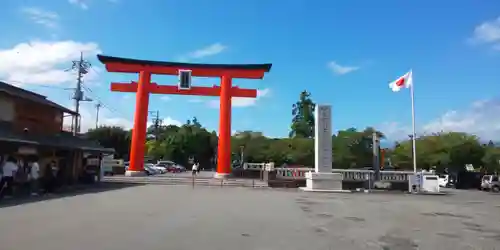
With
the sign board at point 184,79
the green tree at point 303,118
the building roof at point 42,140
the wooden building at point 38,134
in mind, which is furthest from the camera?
the green tree at point 303,118

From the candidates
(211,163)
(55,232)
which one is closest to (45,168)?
(55,232)

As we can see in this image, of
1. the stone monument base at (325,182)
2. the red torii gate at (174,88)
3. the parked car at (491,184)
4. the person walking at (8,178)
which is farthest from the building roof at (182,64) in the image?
the person walking at (8,178)

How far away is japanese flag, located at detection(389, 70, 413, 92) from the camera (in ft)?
105

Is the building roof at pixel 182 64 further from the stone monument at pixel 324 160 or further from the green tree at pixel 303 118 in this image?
the green tree at pixel 303 118

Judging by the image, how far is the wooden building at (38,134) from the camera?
66.8ft

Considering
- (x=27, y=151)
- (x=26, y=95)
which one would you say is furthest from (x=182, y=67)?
(x=27, y=151)

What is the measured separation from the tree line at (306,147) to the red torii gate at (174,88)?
45.1ft

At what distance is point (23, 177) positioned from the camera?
19.4 m

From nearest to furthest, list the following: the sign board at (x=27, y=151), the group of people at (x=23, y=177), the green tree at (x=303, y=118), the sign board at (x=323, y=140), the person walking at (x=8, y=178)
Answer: the person walking at (x=8, y=178)
the group of people at (x=23, y=177)
the sign board at (x=27, y=151)
the sign board at (x=323, y=140)
the green tree at (x=303, y=118)

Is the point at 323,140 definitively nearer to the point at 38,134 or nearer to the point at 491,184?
the point at 38,134

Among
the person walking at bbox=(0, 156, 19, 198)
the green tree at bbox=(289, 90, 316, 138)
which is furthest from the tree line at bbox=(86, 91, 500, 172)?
the person walking at bbox=(0, 156, 19, 198)

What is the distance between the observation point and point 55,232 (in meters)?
9.32

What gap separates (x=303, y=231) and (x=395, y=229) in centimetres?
256

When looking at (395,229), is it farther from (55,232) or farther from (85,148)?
(85,148)
